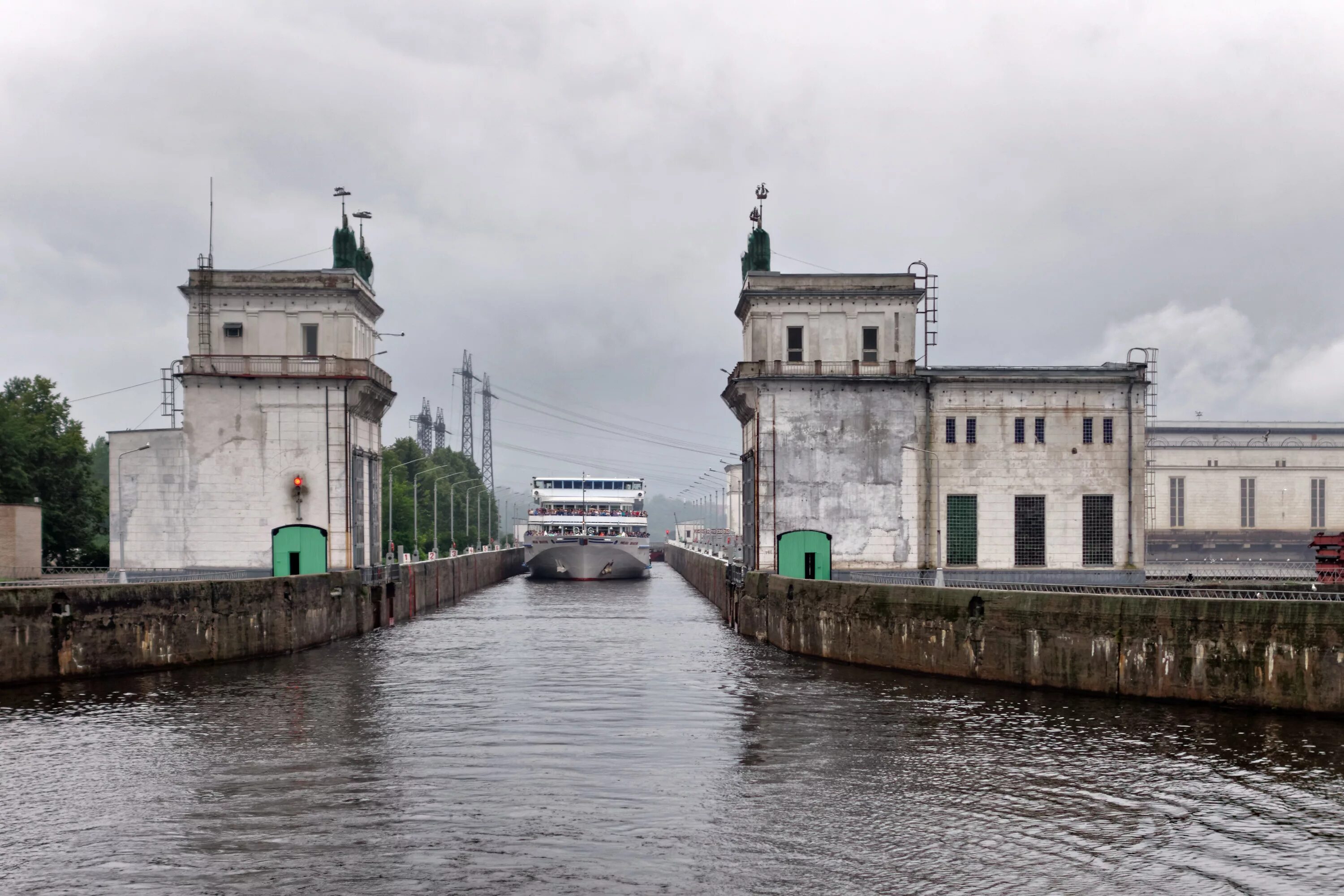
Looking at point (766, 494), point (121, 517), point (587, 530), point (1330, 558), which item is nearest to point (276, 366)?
point (121, 517)

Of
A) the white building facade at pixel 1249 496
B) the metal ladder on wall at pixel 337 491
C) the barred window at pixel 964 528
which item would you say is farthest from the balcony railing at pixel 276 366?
the white building facade at pixel 1249 496

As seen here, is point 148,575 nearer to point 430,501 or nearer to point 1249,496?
point 430,501

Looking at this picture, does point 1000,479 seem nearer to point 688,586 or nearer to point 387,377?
point 387,377

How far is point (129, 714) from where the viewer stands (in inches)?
1248

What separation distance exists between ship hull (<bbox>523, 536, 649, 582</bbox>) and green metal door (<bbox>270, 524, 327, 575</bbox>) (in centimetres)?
5710

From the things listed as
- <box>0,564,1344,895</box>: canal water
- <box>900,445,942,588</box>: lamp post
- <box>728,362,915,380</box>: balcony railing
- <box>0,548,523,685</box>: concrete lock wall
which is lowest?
<box>0,564,1344,895</box>: canal water

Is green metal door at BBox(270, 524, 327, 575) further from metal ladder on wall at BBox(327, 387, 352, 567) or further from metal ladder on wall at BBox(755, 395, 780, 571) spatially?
metal ladder on wall at BBox(755, 395, 780, 571)

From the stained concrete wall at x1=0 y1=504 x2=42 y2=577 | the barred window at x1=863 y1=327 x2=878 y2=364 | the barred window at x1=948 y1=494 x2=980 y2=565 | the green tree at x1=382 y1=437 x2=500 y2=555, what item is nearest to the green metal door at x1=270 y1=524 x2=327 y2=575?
the stained concrete wall at x1=0 y1=504 x2=42 y2=577

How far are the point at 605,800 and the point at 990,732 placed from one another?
418 inches

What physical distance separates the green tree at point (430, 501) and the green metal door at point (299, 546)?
158ft

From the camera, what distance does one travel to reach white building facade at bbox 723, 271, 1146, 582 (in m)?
58.7

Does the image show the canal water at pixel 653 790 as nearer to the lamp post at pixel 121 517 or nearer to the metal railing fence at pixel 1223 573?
the lamp post at pixel 121 517

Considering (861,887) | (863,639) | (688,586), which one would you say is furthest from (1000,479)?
(688,586)

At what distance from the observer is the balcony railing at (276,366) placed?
2302 inches
